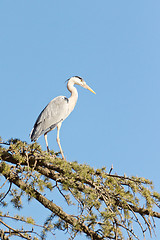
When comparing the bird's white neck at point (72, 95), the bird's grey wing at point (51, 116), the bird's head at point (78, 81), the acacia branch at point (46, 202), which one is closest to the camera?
the acacia branch at point (46, 202)

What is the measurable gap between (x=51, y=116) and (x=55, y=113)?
130 millimetres

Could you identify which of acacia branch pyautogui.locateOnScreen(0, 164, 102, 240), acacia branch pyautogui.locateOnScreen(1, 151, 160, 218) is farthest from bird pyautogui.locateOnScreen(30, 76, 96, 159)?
acacia branch pyautogui.locateOnScreen(0, 164, 102, 240)

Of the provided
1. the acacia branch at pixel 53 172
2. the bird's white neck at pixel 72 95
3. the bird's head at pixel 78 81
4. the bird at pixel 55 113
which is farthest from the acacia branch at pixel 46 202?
the bird's head at pixel 78 81

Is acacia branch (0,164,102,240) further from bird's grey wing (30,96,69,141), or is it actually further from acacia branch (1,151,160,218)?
bird's grey wing (30,96,69,141)

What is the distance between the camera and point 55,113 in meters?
6.38

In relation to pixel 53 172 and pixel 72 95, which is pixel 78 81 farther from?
pixel 53 172

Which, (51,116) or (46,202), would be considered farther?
(51,116)

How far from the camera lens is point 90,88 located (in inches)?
303

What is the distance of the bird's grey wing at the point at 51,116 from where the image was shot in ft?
19.3

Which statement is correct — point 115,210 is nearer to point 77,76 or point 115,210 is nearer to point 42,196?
point 42,196

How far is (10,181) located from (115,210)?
1166 mm

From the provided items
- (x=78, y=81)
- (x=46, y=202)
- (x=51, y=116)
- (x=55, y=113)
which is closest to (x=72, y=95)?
(x=78, y=81)

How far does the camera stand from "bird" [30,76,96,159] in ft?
19.4

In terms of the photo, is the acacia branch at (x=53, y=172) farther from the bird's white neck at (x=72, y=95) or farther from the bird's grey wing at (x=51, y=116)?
the bird's white neck at (x=72, y=95)
